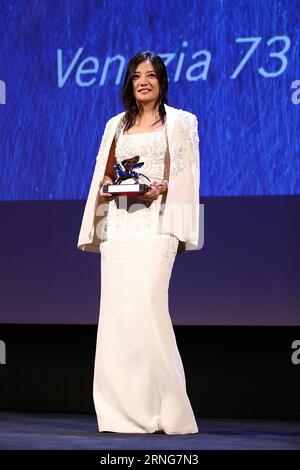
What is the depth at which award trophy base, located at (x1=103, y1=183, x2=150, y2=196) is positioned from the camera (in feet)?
13.1

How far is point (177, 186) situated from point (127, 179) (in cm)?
19

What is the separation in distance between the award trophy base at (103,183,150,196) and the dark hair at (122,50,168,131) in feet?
1.03

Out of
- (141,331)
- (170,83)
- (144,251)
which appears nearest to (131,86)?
(144,251)

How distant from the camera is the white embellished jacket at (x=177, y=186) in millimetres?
4141

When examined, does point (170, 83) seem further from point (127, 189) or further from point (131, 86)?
point (127, 189)

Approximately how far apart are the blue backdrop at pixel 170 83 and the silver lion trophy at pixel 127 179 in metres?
0.86

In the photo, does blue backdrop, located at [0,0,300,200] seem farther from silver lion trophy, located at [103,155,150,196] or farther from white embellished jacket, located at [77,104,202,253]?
silver lion trophy, located at [103,155,150,196]

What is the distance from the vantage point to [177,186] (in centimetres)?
414

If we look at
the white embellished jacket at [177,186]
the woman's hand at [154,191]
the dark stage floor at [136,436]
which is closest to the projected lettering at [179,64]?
the white embellished jacket at [177,186]

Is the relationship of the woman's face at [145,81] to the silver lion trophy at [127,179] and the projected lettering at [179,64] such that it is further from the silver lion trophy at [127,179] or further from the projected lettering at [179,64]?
the projected lettering at [179,64]

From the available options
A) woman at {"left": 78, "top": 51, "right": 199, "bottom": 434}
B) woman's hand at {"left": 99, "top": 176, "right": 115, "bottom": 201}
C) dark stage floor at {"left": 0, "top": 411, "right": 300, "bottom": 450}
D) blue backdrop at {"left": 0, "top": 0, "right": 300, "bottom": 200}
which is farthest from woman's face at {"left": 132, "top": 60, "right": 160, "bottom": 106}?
dark stage floor at {"left": 0, "top": 411, "right": 300, "bottom": 450}

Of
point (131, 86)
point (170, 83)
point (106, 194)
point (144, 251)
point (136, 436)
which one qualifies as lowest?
point (136, 436)
